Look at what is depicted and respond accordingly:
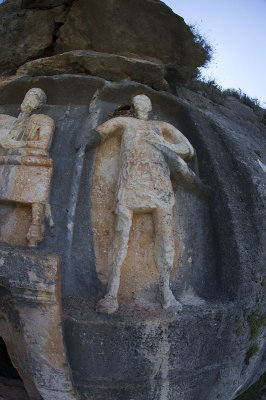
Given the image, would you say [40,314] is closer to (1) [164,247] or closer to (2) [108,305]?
(2) [108,305]

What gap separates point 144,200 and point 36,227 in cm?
133

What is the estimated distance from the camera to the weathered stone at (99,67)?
16.0ft

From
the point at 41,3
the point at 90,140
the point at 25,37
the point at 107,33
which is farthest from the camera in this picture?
the point at 25,37

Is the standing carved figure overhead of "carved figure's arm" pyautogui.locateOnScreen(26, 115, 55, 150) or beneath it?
beneath

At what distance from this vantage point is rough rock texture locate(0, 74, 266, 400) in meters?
3.03

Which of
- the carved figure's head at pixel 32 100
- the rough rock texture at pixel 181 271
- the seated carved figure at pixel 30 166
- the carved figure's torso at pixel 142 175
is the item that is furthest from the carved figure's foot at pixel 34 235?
the carved figure's head at pixel 32 100

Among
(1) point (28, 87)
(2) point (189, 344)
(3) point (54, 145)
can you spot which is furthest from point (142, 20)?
(2) point (189, 344)

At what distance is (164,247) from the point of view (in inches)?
138

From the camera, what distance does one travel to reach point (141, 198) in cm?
355

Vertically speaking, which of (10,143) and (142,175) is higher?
(10,143)

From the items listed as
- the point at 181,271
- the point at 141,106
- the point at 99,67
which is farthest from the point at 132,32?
the point at 181,271

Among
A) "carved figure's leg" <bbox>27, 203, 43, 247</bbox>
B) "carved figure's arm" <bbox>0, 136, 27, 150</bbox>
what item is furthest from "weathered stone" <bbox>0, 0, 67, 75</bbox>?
"carved figure's leg" <bbox>27, 203, 43, 247</bbox>

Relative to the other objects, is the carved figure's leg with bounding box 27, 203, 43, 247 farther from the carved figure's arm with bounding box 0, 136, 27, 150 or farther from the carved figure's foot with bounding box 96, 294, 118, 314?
the carved figure's foot with bounding box 96, 294, 118, 314

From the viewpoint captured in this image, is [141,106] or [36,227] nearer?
[36,227]
